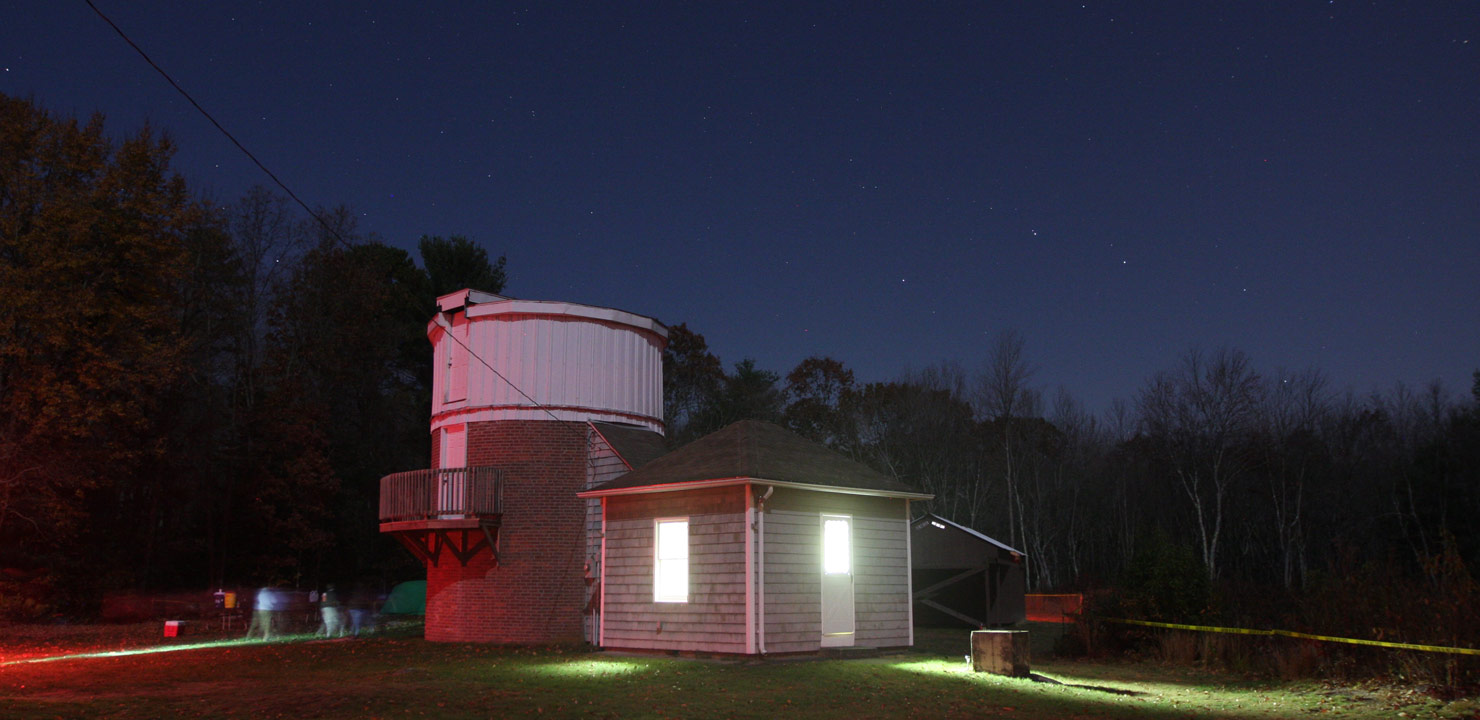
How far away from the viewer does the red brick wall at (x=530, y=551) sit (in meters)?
22.0

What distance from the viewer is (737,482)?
1669cm

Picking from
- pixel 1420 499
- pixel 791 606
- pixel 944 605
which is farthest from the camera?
pixel 1420 499

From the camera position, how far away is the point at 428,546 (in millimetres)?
22953

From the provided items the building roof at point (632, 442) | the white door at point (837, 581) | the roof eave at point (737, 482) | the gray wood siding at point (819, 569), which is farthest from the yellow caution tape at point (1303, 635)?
the building roof at point (632, 442)

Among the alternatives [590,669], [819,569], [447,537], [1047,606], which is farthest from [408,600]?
[819,569]

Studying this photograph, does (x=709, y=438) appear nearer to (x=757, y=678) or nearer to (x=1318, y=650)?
(x=757, y=678)

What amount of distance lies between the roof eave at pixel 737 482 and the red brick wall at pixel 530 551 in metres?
2.60

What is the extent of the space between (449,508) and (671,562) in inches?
250

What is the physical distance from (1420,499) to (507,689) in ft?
137

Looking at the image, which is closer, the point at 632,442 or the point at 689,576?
the point at 689,576

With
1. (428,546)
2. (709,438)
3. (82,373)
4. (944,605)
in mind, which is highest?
(82,373)

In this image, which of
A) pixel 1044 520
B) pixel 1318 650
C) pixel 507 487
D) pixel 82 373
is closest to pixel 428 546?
pixel 507 487

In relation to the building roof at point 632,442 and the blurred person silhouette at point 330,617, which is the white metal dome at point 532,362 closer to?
the building roof at point 632,442

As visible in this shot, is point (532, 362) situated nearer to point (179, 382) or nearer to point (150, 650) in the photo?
point (150, 650)
